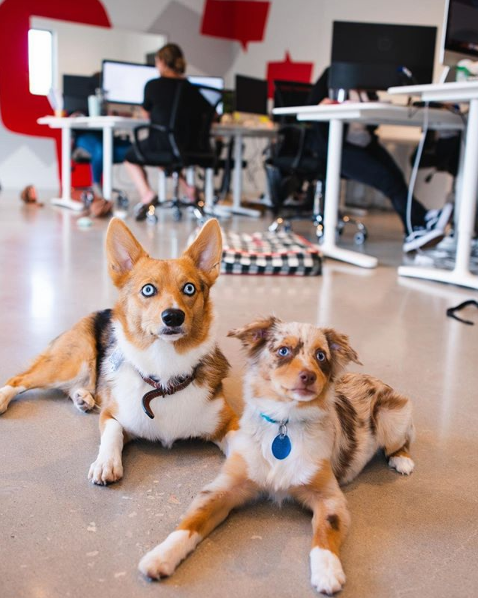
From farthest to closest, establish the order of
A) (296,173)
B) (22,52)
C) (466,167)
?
(22,52), (296,173), (466,167)

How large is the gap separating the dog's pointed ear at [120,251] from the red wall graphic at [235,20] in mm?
10250

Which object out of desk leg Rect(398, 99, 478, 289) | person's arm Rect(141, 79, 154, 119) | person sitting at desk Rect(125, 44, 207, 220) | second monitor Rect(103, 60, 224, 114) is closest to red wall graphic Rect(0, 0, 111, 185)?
second monitor Rect(103, 60, 224, 114)

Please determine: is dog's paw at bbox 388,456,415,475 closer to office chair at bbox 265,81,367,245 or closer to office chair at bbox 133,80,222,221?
office chair at bbox 265,81,367,245

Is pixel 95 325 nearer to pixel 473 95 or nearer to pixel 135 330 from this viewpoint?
pixel 135 330

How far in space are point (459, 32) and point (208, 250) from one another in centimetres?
346

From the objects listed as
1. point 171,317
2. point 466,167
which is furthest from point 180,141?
point 171,317

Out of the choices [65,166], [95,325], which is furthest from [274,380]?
[65,166]

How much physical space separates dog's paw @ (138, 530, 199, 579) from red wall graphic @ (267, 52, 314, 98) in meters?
9.62

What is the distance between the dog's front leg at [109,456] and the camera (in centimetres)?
154

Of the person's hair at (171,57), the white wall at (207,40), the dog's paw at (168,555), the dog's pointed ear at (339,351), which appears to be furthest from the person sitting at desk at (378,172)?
the dog's paw at (168,555)

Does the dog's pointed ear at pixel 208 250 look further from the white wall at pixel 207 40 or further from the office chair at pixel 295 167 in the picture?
the white wall at pixel 207 40

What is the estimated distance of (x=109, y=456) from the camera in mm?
1586

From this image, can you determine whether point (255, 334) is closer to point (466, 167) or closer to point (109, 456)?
point (109, 456)

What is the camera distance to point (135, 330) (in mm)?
1682
